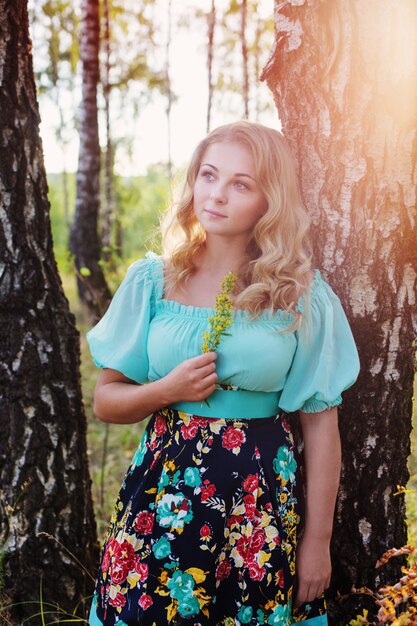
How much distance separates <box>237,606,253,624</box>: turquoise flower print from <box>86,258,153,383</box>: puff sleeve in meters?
0.80

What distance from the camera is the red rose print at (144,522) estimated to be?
2.06 metres

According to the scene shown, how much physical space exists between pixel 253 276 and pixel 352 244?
391mm

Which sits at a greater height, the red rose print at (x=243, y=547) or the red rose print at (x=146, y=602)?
the red rose print at (x=243, y=547)

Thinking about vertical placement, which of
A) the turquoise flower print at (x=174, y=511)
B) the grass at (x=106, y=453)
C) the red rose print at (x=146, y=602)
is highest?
the turquoise flower print at (x=174, y=511)

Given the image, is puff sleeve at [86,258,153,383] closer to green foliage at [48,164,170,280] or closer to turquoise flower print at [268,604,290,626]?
green foliage at [48,164,170,280]

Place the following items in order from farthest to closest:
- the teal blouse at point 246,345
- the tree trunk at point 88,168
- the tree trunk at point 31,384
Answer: the tree trunk at point 88,168, the tree trunk at point 31,384, the teal blouse at point 246,345

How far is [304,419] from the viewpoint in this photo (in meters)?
2.13

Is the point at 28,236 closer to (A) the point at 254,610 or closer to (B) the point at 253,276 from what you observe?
(B) the point at 253,276

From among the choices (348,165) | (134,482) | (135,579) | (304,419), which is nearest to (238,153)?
(348,165)

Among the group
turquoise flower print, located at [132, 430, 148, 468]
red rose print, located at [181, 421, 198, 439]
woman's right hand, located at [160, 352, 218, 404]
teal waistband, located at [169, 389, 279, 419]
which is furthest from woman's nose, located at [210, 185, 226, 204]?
turquoise flower print, located at [132, 430, 148, 468]

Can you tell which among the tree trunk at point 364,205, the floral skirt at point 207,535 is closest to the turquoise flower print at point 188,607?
the floral skirt at point 207,535

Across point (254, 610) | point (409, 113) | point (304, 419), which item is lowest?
point (254, 610)

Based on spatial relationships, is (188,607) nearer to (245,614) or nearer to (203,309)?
(245,614)

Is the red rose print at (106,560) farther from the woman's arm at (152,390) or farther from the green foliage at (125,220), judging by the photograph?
the green foliage at (125,220)
